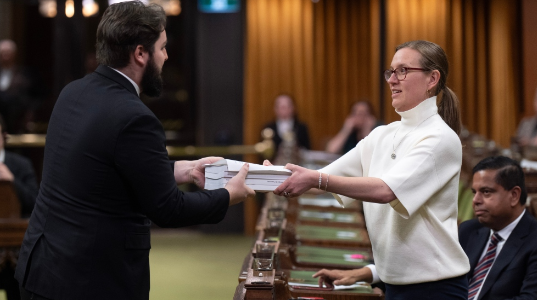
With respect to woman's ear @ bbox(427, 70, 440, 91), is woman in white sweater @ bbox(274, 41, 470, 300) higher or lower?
lower

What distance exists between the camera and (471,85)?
356 inches

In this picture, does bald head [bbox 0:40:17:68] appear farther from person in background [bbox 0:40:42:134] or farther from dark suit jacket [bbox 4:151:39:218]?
dark suit jacket [bbox 4:151:39:218]

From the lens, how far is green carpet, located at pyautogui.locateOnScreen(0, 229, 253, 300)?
5541 millimetres

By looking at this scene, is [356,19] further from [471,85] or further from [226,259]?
[226,259]

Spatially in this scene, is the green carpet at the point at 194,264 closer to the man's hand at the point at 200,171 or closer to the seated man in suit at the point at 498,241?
the seated man in suit at the point at 498,241

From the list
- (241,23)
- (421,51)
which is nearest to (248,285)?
(421,51)

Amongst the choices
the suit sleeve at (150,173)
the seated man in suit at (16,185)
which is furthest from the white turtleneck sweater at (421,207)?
the seated man in suit at (16,185)

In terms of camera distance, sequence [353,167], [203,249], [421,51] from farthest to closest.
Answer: [203,249] < [353,167] < [421,51]

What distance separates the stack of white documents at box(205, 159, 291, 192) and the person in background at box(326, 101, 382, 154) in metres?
5.11

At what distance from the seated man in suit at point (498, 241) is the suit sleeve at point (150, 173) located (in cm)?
84

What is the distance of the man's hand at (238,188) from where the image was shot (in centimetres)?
214

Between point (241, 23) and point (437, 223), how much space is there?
23.0 feet

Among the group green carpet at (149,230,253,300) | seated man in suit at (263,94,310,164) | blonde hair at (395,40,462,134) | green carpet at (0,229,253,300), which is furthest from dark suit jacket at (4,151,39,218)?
seated man in suit at (263,94,310,164)

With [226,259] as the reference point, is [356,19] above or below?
above
